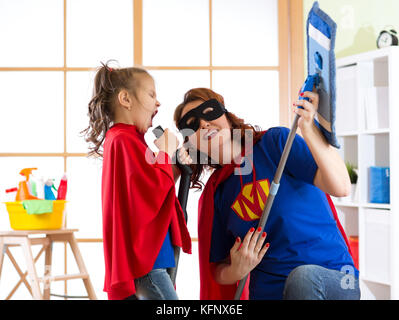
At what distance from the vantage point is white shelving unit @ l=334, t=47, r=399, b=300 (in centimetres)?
241

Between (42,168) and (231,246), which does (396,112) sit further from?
(42,168)

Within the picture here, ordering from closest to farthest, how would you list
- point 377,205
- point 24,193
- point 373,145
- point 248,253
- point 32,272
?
point 248,253
point 32,272
point 24,193
point 377,205
point 373,145

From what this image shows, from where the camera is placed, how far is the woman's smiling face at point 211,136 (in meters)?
1.34

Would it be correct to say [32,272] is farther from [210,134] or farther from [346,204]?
[346,204]

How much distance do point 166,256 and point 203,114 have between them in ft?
1.30

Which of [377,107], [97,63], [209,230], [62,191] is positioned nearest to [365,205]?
[377,107]

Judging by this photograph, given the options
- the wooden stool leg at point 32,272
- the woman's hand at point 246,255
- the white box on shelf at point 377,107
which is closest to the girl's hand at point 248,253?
the woman's hand at point 246,255

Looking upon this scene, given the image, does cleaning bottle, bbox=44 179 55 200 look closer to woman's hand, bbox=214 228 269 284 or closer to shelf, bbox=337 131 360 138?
woman's hand, bbox=214 228 269 284

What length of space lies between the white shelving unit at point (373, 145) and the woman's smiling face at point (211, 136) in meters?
1.36

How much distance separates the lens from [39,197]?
2254 millimetres

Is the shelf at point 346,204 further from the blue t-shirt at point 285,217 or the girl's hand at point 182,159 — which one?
the girl's hand at point 182,159

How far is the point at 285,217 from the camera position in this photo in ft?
4.05

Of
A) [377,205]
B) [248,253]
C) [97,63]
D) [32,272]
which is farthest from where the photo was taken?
[97,63]
